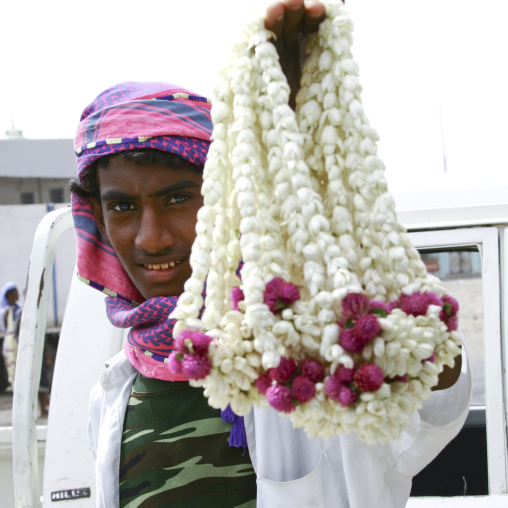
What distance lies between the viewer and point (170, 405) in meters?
1.66

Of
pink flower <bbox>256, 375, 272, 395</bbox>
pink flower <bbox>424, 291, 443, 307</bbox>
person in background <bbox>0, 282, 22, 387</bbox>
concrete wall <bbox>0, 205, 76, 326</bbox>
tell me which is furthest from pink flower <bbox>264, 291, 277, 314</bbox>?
concrete wall <bbox>0, 205, 76, 326</bbox>

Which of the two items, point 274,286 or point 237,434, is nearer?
point 274,286

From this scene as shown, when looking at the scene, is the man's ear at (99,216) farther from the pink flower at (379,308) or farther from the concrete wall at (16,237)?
the concrete wall at (16,237)

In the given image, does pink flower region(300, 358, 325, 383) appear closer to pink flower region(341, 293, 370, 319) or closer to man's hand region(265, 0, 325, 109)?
pink flower region(341, 293, 370, 319)

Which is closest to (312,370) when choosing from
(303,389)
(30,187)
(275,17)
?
(303,389)

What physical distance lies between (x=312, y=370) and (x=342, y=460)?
24.3 inches

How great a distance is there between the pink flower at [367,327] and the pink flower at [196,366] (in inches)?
9.3

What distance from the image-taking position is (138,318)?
163cm

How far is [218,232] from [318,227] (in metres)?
0.18

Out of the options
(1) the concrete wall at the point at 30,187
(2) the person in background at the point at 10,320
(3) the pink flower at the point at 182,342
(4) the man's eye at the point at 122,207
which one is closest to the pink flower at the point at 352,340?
(3) the pink flower at the point at 182,342

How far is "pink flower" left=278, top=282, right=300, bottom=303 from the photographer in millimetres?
898

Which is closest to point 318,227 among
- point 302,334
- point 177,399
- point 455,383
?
point 302,334

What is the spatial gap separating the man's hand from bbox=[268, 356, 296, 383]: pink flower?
47 cm

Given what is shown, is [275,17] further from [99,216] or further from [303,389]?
[99,216]
